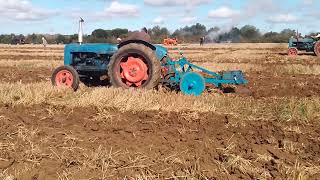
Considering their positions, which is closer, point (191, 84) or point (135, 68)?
point (191, 84)

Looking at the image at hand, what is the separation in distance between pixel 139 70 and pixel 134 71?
4.7 inches

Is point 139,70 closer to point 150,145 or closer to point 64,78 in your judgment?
point 64,78

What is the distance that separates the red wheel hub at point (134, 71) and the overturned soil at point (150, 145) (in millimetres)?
2284

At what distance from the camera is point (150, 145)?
211 inches

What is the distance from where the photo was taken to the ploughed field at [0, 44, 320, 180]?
4578 mm

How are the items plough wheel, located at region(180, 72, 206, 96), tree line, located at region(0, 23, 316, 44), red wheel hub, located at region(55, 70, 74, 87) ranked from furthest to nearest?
tree line, located at region(0, 23, 316, 44), red wheel hub, located at region(55, 70, 74, 87), plough wheel, located at region(180, 72, 206, 96)

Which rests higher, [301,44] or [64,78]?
[301,44]

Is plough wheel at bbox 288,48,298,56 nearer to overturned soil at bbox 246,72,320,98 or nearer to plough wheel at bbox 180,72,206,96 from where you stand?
overturned soil at bbox 246,72,320,98

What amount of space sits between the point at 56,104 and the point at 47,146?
95.6 inches

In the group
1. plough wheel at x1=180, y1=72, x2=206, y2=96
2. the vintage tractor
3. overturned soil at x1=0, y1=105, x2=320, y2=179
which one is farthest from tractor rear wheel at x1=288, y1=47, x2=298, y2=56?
overturned soil at x1=0, y1=105, x2=320, y2=179

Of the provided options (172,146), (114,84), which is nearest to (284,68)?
(114,84)

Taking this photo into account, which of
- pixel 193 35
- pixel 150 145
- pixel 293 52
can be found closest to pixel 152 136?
pixel 150 145

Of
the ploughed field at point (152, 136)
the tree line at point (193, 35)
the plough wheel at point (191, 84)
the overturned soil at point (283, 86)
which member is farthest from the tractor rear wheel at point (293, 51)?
the plough wheel at point (191, 84)

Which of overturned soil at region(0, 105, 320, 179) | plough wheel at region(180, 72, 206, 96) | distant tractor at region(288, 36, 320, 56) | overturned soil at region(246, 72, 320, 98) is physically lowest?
overturned soil at region(0, 105, 320, 179)
